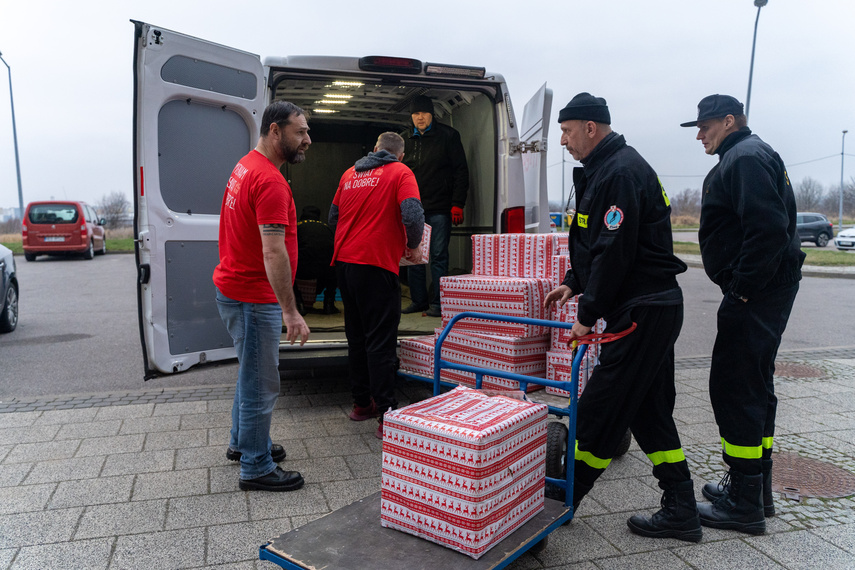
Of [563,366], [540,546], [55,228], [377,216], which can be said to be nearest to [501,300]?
[563,366]

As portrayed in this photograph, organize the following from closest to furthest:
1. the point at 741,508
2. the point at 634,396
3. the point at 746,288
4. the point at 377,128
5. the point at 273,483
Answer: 1. the point at 634,396
2. the point at 746,288
3. the point at 741,508
4. the point at 273,483
5. the point at 377,128

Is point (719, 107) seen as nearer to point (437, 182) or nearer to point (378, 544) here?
point (378, 544)

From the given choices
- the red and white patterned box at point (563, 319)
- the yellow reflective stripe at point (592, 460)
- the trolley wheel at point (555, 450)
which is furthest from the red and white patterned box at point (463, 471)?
the red and white patterned box at point (563, 319)

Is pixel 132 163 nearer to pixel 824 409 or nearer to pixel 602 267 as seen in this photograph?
pixel 602 267

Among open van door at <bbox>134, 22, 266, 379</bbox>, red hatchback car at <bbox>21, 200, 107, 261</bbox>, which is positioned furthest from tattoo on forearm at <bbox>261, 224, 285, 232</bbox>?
red hatchback car at <bbox>21, 200, 107, 261</bbox>

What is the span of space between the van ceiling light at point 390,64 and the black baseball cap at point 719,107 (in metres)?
2.40

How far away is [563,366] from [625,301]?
1.27 meters

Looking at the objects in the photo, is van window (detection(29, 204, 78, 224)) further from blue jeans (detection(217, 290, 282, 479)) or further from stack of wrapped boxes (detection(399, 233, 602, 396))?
blue jeans (detection(217, 290, 282, 479))

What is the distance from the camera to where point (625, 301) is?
300 centimetres

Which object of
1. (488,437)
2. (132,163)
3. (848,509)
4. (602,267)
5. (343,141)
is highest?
(343,141)

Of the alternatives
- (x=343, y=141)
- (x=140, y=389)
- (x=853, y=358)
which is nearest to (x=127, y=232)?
(x=343, y=141)

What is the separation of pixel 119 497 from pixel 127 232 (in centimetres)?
3831

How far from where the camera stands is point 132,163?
412 centimetres

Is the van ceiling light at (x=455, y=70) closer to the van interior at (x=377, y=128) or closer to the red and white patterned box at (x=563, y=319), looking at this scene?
the van interior at (x=377, y=128)
